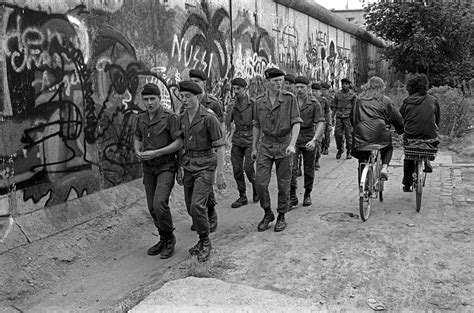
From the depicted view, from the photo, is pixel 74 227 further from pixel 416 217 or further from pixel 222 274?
pixel 416 217

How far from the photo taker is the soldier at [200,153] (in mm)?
5137

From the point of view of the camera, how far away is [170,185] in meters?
5.30

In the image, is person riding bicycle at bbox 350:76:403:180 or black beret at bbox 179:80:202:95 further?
person riding bicycle at bbox 350:76:403:180

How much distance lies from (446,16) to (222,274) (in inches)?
→ 654

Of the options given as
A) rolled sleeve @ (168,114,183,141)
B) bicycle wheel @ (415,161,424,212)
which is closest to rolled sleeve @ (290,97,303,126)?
rolled sleeve @ (168,114,183,141)

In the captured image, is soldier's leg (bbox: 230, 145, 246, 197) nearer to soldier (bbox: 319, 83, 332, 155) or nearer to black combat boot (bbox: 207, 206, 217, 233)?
black combat boot (bbox: 207, 206, 217, 233)

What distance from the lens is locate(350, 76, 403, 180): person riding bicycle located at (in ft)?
21.1

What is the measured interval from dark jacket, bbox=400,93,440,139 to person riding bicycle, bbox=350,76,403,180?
21cm

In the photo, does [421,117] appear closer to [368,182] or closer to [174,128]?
[368,182]

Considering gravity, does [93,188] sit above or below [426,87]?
below

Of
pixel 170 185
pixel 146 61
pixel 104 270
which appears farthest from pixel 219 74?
pixel 104 270

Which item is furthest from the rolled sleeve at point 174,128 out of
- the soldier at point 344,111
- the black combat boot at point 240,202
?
the soldier at point 344,111

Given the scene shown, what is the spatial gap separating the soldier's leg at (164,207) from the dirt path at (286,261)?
0.14 m

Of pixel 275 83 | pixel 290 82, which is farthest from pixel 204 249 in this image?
pixel 290 82
